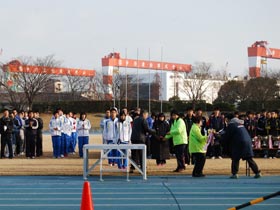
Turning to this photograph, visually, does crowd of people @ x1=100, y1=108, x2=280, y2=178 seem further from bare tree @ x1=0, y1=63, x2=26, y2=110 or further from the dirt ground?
bare tree @ x1=0, y1=63, x2=26, y2=110

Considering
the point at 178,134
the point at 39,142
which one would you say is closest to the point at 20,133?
the point at 39,142

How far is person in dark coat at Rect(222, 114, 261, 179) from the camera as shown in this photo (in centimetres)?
1442

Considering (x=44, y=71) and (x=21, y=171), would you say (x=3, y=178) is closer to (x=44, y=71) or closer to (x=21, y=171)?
(x=21, y=171)

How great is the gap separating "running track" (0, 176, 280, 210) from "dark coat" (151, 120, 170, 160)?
259 cm

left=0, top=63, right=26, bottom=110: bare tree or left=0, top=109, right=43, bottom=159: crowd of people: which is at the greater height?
left=0, top=63, right=26, bottom=110: bare tree

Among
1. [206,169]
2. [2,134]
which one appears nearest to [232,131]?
[206,169]

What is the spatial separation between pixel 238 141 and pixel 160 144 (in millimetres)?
3708

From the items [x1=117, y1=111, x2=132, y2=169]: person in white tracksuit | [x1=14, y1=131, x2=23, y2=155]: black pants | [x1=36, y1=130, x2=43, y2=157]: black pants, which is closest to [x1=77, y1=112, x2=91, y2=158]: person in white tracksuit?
[x1=36, y1=130, x2=43, y2=157]: black pants

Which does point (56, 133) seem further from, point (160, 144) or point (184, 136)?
point (184, 136)

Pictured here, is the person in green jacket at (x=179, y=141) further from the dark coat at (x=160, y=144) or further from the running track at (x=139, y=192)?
the running track at (x=139, y=192)

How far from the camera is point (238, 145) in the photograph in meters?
14.5

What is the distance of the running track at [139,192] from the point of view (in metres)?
10.7

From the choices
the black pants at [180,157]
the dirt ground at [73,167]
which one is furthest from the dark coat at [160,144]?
the black pants at [180,157]

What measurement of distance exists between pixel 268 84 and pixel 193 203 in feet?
→ 156
